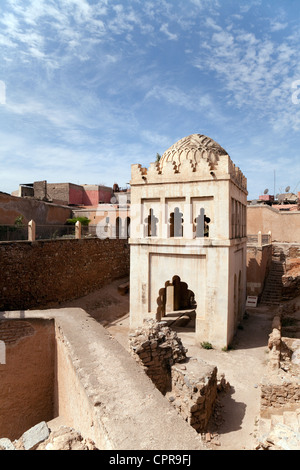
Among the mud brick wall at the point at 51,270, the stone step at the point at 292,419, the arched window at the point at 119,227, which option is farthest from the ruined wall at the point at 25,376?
the arched window at the point at 119,227

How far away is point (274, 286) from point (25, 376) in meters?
16.6

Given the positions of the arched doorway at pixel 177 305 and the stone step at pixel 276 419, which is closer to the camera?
the stone step at pixel 276 419

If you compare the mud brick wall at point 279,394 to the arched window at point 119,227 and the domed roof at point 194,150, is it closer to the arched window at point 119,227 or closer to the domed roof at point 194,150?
the domed roof at point 194,150

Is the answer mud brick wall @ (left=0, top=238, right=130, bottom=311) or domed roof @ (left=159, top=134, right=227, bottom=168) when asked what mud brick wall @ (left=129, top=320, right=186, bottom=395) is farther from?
mud brick wall @ (left=0, top=238, right=130, bottom=311)

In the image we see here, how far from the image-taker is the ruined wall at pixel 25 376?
7.18m

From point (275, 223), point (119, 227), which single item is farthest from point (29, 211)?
point (275, 223)

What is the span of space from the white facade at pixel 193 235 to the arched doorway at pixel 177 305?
2.01 meters

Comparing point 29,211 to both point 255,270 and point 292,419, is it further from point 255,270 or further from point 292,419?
point 292,419

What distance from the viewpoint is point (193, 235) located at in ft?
38.8

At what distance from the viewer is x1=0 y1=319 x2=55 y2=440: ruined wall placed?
718 centimetres

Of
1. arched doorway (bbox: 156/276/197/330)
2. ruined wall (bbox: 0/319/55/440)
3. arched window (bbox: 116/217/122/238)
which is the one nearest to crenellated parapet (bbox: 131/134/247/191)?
arched doorway (bbox: 156/276/197/330)

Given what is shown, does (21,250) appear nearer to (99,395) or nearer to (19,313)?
(19,313)
